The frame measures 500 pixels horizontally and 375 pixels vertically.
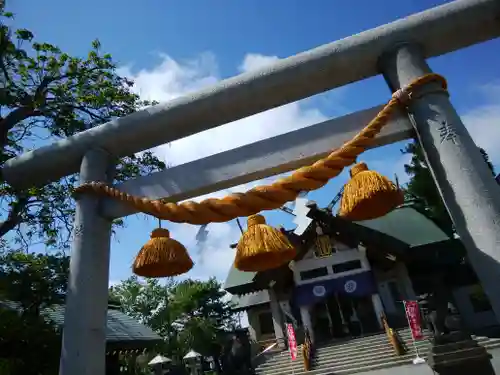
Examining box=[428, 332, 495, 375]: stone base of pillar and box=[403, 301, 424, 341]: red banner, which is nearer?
box=[428, 332, 495, 375]: stone base of pillar

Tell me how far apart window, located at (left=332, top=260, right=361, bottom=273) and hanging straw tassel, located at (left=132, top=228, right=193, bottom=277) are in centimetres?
1373

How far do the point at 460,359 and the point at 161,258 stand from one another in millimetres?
3824

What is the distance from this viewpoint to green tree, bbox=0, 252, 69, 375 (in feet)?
15.2

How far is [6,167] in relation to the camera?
9.66 ft

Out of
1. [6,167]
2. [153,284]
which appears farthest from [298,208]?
[153,284]

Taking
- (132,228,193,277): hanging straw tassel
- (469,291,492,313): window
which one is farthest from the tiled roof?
(469,291,492,313): window

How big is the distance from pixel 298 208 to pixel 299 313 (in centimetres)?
1452

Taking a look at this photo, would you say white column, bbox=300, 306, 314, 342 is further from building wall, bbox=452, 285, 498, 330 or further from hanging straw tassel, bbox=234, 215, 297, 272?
hanging straw tassel, bbox=234, 215, 297, 272

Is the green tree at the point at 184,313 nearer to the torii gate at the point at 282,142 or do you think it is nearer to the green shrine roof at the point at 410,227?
the green shrine roof at the point at 410,227

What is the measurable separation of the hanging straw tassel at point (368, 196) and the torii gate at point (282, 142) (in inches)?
10.8

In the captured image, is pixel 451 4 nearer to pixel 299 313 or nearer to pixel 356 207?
pixel 356 207

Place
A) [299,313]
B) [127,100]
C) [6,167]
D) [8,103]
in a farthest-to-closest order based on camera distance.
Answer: [299,313]
[127,100]
[8,103]
[6,167]

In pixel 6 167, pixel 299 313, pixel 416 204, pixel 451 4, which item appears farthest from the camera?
pixel 416 204

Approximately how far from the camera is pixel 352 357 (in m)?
12.4
